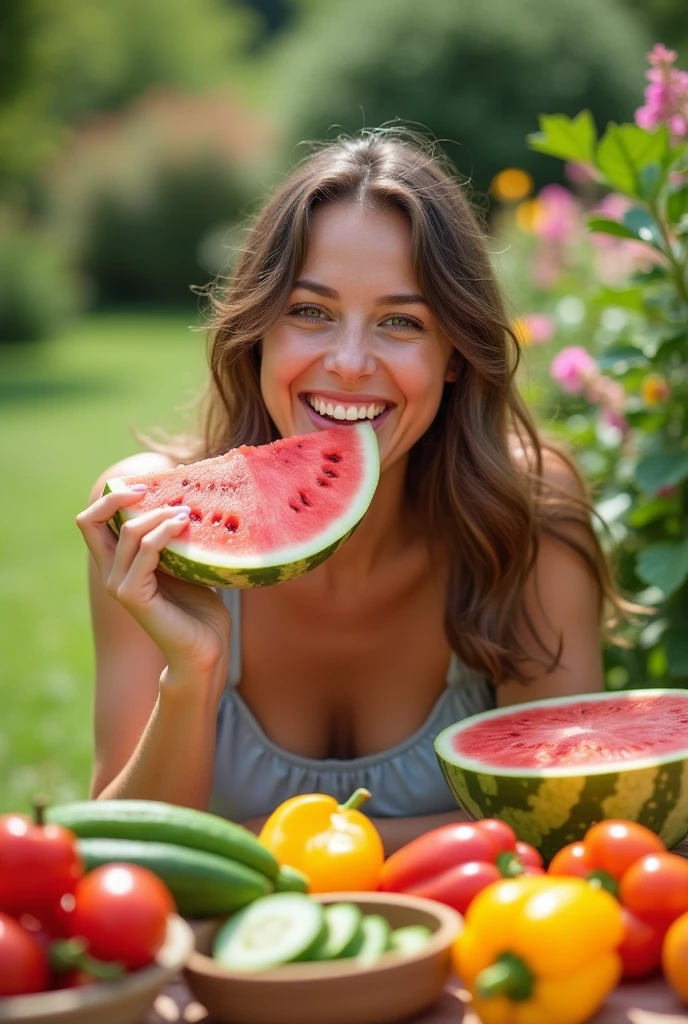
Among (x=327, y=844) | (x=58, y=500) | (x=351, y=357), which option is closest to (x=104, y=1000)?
(x=327, y=844)

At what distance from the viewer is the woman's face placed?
2.78 metres

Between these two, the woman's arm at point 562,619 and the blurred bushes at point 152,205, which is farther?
the blurred bushes at point 152,205

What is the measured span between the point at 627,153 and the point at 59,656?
5.64 m

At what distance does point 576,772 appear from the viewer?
2.06 m

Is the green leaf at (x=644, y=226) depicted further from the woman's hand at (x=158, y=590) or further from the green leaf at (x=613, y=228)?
the woman's hand at (x=158, y=590)

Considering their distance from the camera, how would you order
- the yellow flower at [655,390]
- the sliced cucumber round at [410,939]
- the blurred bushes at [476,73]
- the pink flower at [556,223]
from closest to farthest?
the sliced cucumber round at [410,939]
the yellow flower at [655,390]
the pink flower at [556,223]
the blurred bushes at [476,73]

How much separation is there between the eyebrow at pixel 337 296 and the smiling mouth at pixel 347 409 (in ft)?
0.75

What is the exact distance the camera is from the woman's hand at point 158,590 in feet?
7.32

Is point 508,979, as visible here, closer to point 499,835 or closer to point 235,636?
point 499,835

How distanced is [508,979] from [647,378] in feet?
7.90

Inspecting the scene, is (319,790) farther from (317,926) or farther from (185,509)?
(317,926)

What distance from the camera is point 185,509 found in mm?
2291

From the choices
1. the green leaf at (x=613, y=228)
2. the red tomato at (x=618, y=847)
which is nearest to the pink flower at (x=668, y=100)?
the green leaf at (x=613, y=228)

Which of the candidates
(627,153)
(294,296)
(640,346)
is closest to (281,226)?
(294,296)
